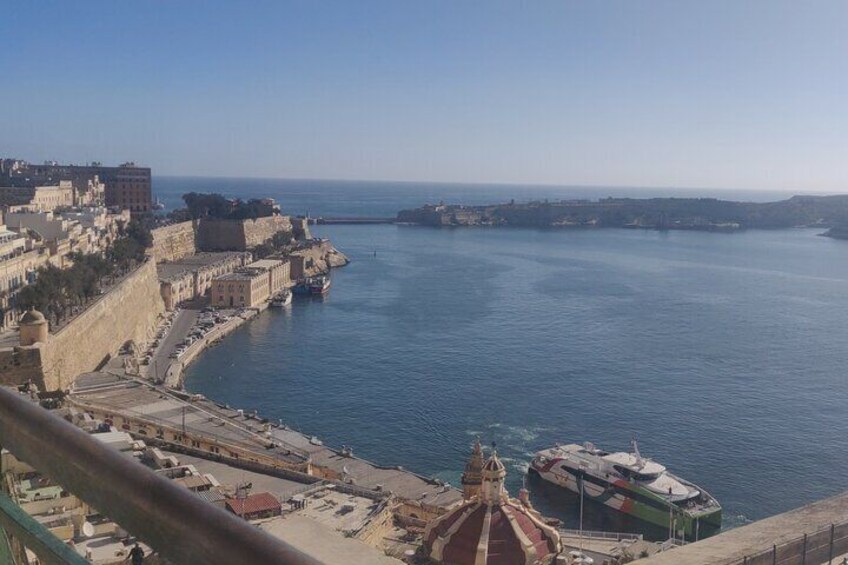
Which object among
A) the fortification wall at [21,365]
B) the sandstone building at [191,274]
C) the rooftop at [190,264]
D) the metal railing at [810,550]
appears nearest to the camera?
the metal railing at [810,550]

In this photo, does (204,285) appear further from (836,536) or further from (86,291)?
(836,536)

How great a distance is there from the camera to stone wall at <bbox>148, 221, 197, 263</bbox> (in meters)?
26.2

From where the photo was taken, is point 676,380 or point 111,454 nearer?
point 111,454

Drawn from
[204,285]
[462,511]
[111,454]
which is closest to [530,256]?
[204,285]

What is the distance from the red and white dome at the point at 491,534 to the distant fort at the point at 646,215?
51.0 meters

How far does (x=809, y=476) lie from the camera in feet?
36.6

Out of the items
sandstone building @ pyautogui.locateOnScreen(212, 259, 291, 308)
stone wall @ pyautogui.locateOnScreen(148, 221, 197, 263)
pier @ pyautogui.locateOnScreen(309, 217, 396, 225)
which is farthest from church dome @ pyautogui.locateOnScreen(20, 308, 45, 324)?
pier @ pyautogui.locateOnScreen(309, 217, 396, 225)

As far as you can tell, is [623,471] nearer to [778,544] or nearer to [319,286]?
[778,544]

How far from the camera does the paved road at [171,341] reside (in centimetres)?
1591

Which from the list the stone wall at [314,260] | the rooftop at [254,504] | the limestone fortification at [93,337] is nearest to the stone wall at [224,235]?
the stone wall at [314,260]

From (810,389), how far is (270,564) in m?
16.6

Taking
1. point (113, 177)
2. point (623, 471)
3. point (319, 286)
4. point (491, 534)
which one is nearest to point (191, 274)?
point (319, 286)

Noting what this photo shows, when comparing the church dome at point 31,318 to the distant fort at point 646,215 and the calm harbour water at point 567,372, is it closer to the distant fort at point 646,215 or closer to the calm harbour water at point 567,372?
the calm harbour water at point 567,372

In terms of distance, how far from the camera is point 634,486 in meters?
10.8
